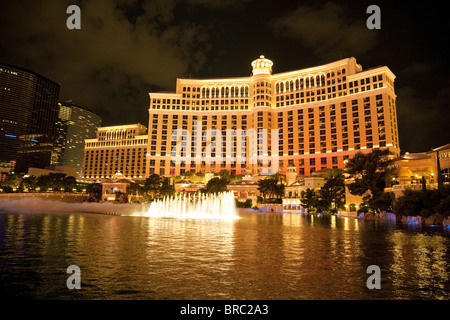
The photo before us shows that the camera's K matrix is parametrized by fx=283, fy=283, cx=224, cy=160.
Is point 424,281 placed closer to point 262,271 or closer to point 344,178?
point 262,271

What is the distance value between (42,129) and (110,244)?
205 m

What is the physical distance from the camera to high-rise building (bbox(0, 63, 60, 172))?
16475 centimetres

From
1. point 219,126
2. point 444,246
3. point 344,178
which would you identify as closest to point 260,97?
point 219,126

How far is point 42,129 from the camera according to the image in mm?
186250

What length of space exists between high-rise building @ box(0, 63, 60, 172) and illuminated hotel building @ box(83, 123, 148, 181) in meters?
29.6

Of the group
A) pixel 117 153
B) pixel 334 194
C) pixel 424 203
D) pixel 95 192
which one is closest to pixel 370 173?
pixel 334 194

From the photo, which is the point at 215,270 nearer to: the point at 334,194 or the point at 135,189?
the point at 334,194

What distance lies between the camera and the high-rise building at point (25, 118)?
541 feet

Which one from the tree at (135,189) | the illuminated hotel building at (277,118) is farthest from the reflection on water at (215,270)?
the illuminated hotel building at (277,118)

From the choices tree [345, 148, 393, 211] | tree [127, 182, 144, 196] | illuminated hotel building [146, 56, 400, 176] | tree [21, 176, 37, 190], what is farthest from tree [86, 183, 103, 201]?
tree [345, 148, 393, 211]

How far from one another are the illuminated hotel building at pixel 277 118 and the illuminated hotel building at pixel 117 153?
4164 centimetres

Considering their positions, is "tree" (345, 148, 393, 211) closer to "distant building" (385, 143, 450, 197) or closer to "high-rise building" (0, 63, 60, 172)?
"distant building" (385, 143, 450, 197)

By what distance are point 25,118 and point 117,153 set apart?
196ft

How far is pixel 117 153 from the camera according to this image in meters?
178
